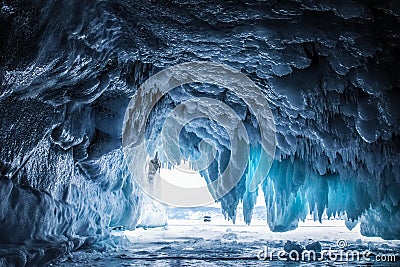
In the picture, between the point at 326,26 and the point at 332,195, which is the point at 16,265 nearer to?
the point at 326,26

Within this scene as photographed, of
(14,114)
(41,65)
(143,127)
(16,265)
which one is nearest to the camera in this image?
(41,65)

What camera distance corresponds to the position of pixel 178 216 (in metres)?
21.4

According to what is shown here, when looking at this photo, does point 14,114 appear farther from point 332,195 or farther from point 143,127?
point 332,195

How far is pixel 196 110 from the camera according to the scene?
7031mm

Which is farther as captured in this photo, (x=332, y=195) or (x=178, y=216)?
(x=178, y=216)

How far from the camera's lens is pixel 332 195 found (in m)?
8.10

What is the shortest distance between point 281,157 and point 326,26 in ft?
13.0

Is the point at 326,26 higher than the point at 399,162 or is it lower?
higher

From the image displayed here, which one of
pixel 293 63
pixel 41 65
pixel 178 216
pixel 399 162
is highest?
pixel 293 63

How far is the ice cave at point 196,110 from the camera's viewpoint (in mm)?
3611

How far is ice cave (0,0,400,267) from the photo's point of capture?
142 inches

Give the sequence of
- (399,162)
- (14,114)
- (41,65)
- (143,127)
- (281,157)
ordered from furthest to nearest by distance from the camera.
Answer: (281,157)
(143,127)
(399,162)
(14,114)
(41,65)

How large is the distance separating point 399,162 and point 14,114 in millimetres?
5380

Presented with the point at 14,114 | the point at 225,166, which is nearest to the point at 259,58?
the point at 14,114
